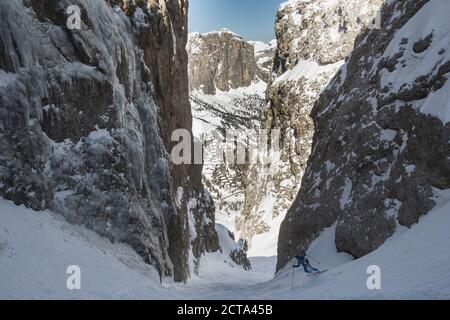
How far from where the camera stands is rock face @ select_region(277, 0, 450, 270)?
63.8 feet

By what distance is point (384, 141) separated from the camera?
23.0m

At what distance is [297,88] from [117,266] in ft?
194

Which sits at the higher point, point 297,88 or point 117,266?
point 297,88

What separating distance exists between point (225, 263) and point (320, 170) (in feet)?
88.8

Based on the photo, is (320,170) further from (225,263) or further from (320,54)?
(320,54)

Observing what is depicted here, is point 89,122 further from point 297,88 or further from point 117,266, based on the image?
point 297,88

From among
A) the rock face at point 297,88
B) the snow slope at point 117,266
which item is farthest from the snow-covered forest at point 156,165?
the rock face at point 297,88

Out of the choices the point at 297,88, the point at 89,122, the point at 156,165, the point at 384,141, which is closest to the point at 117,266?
the point at 89,122

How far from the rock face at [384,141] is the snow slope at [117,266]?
169 centimetres

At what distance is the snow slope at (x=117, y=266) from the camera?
12516 millimetres

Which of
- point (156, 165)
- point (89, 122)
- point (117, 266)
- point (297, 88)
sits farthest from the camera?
point (297, 88)

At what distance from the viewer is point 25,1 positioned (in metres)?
20.5

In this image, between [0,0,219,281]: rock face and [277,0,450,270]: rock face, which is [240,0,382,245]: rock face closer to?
[277,0,450,270]: rock face

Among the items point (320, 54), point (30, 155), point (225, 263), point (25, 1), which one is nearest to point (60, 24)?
point (25, 1)
